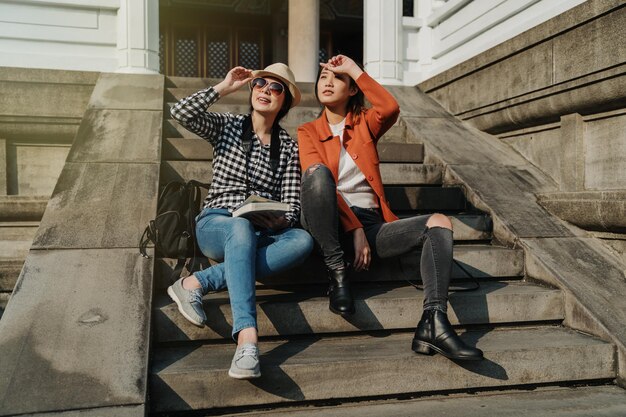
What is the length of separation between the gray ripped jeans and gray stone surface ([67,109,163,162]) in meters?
1.60

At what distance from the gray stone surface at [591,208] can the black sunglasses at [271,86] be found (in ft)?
7.21

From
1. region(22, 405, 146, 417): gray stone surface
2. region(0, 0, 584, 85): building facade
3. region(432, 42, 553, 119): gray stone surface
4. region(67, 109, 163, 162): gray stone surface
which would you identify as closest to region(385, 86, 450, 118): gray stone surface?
region(432, 42, 553, 119): gray stone surface

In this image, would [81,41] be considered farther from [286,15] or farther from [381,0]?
[286,15]

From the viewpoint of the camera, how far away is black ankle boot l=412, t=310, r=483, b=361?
271cm

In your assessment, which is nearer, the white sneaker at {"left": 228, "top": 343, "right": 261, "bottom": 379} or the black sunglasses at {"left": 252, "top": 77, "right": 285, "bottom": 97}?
the white sneaker at {"left": 228, "top": 343, "right": 261, "bottom": 379}

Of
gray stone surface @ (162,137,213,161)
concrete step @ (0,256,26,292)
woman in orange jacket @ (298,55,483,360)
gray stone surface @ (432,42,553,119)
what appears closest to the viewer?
woman in orange jacket @ (298,55,483,360)

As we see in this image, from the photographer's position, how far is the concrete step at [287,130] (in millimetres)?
4914

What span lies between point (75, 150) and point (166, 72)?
7.21 metres

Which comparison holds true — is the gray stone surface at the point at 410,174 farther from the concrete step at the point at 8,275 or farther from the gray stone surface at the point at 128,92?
the concrete step at the point at 8,275

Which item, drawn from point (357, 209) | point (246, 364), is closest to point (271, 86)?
point (357, 209)

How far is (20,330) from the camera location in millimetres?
2629

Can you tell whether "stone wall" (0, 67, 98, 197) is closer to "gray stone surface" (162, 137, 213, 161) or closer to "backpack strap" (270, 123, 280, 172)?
"gray stone surface" (162, 137, 213, 161)

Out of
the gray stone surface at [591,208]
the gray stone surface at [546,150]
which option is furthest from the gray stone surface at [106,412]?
the gray stone surface at [546,150]

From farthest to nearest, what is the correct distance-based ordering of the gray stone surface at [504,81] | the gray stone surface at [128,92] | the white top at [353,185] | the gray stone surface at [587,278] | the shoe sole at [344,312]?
the gray stone surface at [128,92]
the gray stone surface at [504,81]
the white top at [353,185]
the gray stone surface at [587,278]
the shoe sole at [344,312]
